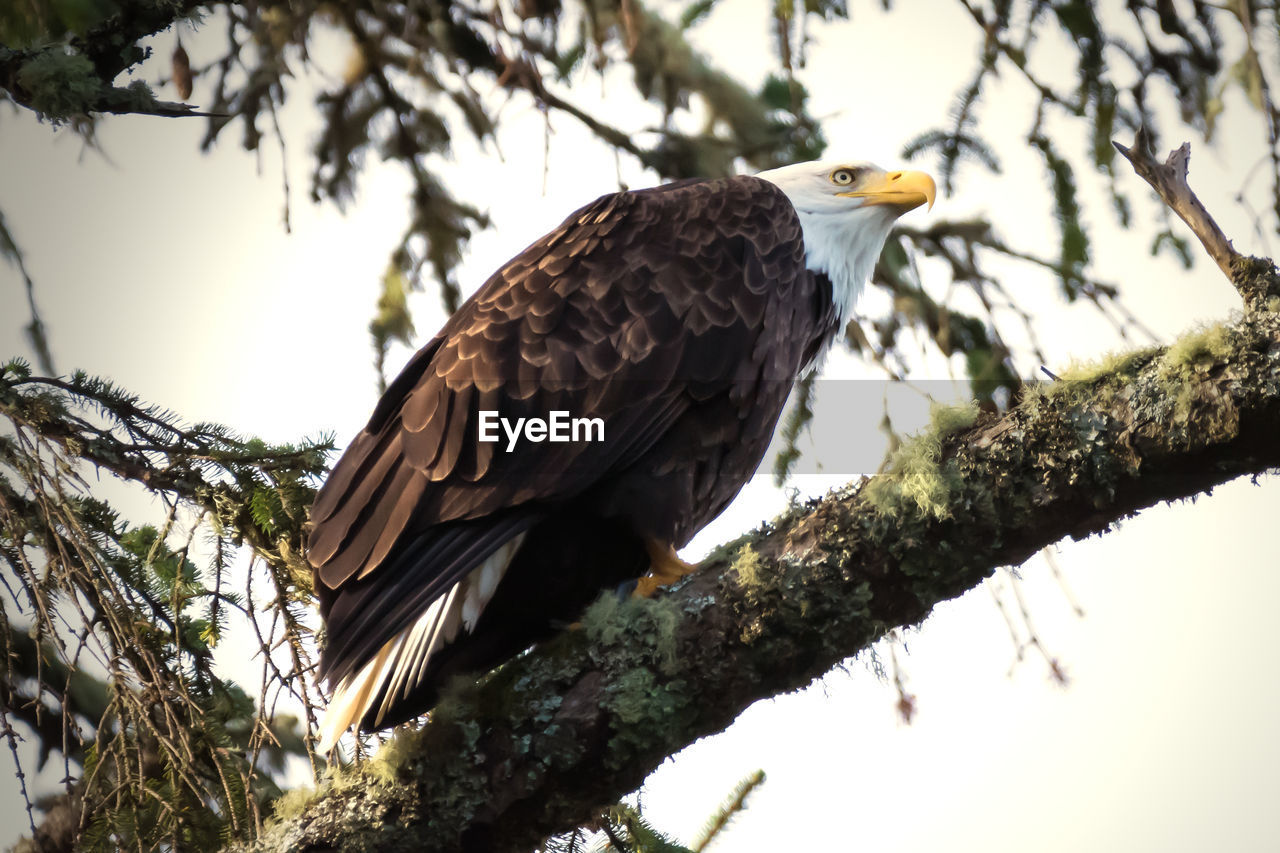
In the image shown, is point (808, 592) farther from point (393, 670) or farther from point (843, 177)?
point (843, 177)

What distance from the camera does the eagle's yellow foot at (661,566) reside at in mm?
3242

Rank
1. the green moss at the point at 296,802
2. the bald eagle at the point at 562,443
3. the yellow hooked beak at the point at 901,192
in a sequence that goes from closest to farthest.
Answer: the green moss at the point at 296,802, the bald eagle at the point at 562,443, the yellow hooked beak at the point at 901,192

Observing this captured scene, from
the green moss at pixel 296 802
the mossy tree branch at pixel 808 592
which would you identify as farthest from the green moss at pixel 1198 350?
the green moss at pixel 296 802

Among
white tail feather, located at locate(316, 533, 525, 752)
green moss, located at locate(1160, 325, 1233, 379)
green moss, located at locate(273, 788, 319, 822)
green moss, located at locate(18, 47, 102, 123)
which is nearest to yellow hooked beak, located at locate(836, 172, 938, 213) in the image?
green moss, located at locate(1160, 325, 1233, 379)

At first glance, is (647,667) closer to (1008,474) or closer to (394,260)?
(1008,474)

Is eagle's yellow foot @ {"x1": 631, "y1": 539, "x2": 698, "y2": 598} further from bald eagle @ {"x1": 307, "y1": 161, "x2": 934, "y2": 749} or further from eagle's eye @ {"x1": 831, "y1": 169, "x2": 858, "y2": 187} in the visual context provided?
eagle's eye @ {"x1": 831, "y1": 169, "x2": 858, "y2": 187}

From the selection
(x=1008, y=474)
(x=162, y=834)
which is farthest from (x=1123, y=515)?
(x=162, y=834)

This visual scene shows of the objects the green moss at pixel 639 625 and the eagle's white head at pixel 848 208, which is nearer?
the green moss at pixel 639 625

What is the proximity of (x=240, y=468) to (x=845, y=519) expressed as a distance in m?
1.66

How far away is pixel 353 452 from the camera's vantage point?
320 centimetres

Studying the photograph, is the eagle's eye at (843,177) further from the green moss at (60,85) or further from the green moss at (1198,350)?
the green moss at (60,85)

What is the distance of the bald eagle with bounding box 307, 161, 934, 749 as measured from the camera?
111 inches

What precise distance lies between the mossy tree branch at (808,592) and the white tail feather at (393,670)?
20 centimetres

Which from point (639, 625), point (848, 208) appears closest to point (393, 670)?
point (639, 625)
